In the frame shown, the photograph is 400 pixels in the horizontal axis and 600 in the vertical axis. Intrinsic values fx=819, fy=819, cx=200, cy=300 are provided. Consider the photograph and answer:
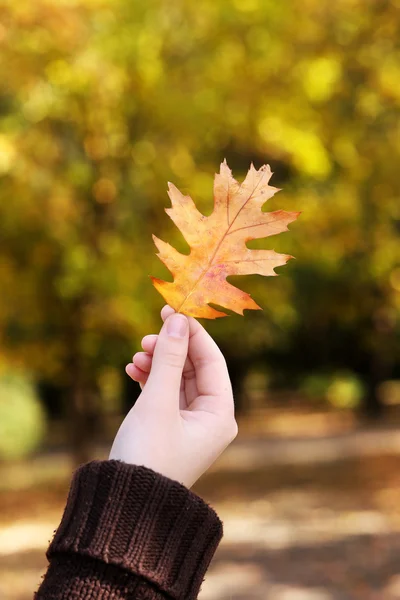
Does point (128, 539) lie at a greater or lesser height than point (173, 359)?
lesser

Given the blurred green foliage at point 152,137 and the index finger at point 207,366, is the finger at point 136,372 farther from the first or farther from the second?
the blurred green foliage at point 152,137

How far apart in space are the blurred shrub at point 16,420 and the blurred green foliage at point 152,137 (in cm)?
474

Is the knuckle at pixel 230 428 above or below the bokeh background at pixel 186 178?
below

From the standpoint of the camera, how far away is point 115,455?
122cm

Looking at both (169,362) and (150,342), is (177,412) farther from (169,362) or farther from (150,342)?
(150,342)

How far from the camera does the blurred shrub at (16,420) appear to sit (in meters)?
15.1

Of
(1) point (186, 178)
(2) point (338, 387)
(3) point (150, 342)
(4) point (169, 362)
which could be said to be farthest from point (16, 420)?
(4) point (169, 362)

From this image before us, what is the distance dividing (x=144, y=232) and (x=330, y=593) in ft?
15.6

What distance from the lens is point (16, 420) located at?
49.6 feet

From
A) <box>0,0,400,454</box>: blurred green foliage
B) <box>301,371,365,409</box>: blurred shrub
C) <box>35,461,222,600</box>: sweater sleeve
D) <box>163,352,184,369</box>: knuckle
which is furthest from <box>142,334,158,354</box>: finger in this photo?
<box>301,371,365,409</box>: blurred shrub

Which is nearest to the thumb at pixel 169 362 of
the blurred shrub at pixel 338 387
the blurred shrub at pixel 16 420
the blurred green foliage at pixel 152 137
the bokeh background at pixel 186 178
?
the bokeh background at pixel 186 178

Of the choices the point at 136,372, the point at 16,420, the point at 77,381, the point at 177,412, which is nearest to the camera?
the point at 177,412

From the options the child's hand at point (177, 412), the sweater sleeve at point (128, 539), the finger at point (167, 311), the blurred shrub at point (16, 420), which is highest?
the blurred shrub at point (16, 420)

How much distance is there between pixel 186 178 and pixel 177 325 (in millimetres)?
7953
